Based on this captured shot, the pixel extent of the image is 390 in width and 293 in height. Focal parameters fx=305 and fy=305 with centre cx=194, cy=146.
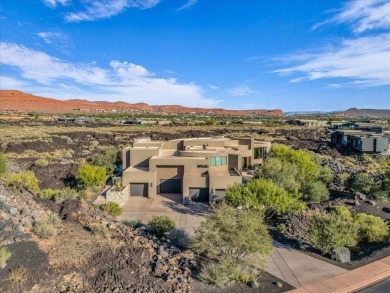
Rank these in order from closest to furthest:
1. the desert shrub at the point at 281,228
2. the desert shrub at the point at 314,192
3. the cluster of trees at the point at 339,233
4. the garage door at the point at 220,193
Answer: the cluster of trees at the point at 339,233, the desert shrub at the point at 281,228, the desert shrub at the point at 314,192, the garage door at the point at 220,193

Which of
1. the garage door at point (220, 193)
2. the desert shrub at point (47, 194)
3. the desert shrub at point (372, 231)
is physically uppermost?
the desert shrub at point (47, 194)

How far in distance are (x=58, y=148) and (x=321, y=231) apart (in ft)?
137

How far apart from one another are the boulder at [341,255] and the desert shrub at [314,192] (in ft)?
32.3

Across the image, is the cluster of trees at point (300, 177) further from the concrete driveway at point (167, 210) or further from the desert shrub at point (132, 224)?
the desert shrub at point (132, 224)

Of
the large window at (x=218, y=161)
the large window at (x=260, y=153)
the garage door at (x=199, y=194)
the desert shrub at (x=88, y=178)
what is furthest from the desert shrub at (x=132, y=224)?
the large window at (x=260, y=153)

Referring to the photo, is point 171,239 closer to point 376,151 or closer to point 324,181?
point 324,181

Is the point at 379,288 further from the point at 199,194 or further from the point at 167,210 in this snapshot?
the point at 199,194

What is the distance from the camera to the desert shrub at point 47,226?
1433 cm

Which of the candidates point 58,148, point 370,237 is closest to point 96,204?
point 370,237

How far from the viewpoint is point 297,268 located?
14.8 metres

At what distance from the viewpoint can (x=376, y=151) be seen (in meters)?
51.4

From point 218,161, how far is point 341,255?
1529cm

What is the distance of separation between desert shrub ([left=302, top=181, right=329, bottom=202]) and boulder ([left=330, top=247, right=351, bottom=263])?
32.3 feet

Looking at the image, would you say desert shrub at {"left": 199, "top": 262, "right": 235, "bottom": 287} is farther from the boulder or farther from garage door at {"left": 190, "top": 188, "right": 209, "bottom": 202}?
garage door at {"left": 190, "top": 188, "right": 209, "bottom": 202}
